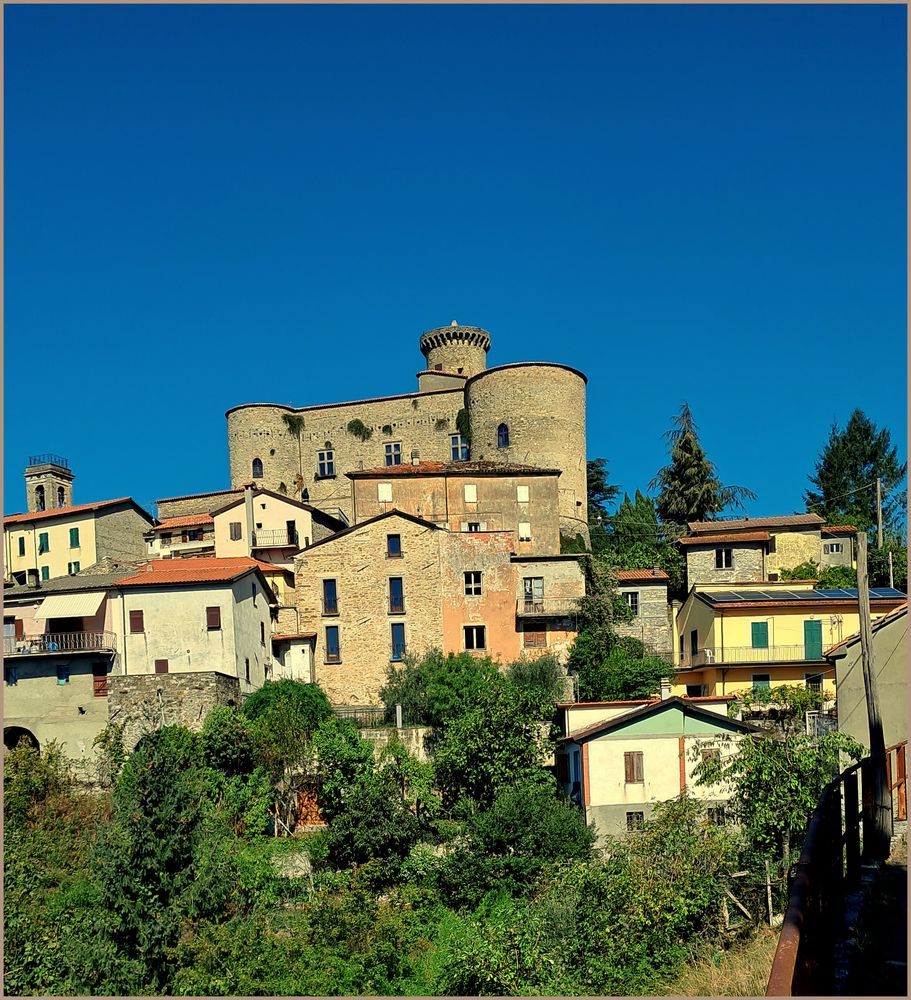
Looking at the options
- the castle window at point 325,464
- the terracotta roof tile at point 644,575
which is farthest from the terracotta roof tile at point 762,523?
the castle window at point 325,464

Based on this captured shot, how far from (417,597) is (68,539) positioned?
20642mm

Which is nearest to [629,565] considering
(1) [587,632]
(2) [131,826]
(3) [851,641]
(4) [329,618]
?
(1) [587,632]

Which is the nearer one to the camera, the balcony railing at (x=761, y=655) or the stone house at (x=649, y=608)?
the balcony railing at (x=761, y=655)

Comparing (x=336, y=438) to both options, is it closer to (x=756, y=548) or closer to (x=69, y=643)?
(x=756, y=548)

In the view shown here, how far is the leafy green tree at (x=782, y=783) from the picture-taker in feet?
73.4

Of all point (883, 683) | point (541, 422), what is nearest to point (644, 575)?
point (541, 422)

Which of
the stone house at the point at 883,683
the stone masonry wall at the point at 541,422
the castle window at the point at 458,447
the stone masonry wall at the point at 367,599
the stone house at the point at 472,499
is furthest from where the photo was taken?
the castle window at the point at 458,447

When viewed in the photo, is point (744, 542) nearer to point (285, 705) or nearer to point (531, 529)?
point (531, 529)

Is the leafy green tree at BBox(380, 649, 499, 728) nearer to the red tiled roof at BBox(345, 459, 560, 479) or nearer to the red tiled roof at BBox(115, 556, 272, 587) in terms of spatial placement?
the red tiled roof at BBox(115, 556, 272, 587)

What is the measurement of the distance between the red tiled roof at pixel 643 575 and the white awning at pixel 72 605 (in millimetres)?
20175

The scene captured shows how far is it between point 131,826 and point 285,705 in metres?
9.07

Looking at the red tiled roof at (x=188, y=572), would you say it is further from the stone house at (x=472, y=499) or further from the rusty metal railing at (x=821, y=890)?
the rusty metal railing at (x=821, y=890)

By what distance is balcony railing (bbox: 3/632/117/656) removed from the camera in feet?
118

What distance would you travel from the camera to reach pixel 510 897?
2667 cm
